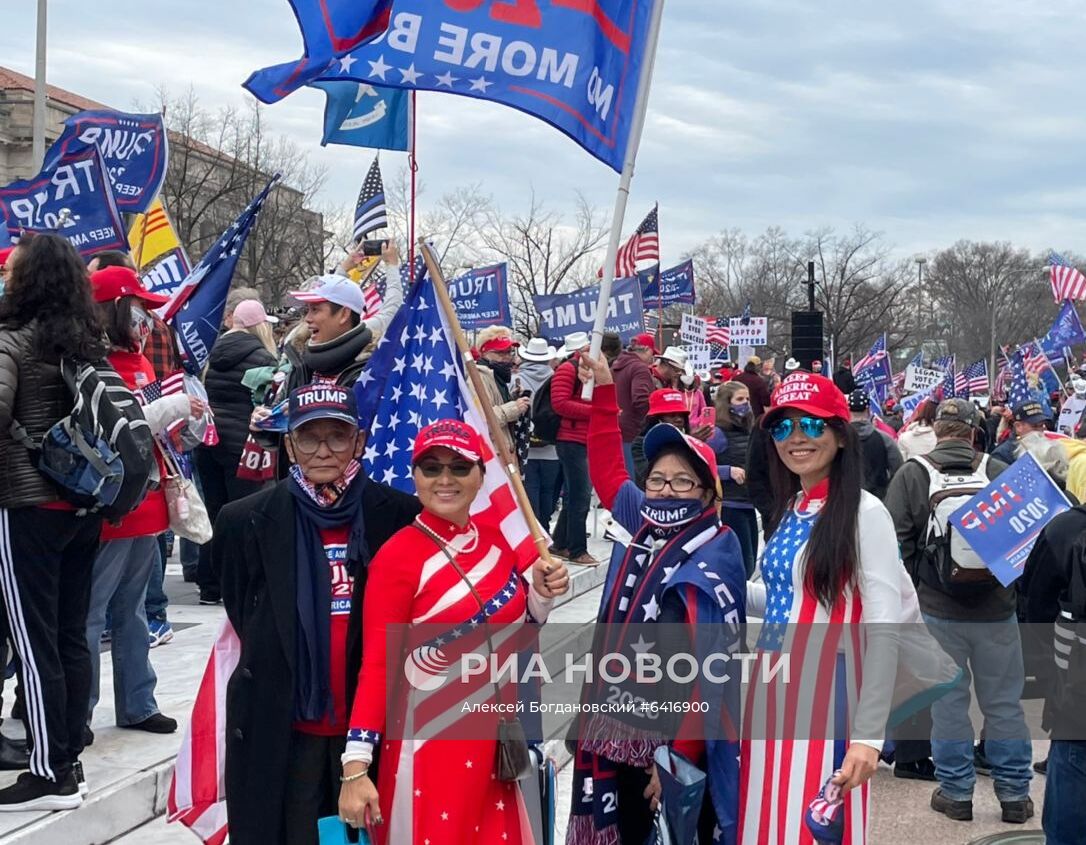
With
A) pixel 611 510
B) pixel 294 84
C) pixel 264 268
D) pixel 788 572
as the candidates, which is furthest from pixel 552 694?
pixel 264 268

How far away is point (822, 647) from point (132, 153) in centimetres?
750

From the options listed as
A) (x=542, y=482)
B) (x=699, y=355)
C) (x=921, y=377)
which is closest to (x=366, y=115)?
(x=542, y=482)

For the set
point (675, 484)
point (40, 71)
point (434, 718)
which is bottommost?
point (434, 718)

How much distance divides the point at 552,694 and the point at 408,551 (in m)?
3.97

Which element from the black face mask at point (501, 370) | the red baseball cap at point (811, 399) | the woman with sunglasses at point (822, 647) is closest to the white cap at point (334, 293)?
the red baseball cap at point (811, 399)

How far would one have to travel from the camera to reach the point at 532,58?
427 centimetres

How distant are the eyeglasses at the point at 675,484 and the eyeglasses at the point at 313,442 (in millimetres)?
1076

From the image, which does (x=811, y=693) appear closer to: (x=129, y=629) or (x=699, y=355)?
(x=129, y=629)

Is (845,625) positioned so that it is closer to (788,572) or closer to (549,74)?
(788,572)

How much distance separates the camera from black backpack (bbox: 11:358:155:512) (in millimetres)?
4324

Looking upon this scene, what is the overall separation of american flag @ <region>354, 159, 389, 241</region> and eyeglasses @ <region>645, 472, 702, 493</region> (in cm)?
519

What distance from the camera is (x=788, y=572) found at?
3529mm

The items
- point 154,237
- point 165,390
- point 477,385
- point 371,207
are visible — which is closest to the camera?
point 477,385

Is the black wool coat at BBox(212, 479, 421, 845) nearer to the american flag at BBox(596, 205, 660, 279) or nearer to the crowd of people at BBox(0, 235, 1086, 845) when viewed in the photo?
the crowd of people at BBox(0, 235, 1086, 845)
